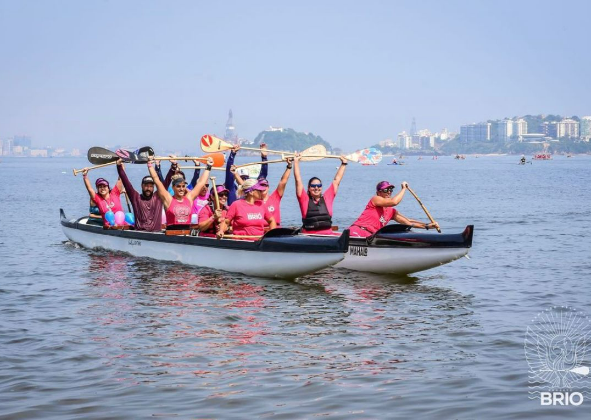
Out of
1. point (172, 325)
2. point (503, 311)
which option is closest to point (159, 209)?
point (172, 325)

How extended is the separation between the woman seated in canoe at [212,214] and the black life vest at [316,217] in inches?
73.8

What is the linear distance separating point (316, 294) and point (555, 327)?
197 inches

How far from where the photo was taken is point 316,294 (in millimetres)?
16844

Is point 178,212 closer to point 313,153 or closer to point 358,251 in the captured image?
point 313,153

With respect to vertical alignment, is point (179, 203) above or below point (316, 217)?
above

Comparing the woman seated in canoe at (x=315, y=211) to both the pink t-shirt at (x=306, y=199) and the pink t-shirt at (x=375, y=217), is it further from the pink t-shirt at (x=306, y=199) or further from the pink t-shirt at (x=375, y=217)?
the pink t-shirt at (x=375, y=217)

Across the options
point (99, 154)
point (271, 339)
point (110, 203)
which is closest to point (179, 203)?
point (110, 203)

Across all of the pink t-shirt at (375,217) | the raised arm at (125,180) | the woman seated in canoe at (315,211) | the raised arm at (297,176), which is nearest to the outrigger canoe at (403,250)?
the pink t-shirt at (375,217)

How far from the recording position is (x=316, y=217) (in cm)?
1873

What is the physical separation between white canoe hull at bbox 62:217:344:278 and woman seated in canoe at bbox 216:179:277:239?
0.47 m

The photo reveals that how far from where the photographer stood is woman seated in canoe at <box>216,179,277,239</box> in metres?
17.9

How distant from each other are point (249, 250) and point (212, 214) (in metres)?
2.98

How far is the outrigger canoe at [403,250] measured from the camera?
1773cm

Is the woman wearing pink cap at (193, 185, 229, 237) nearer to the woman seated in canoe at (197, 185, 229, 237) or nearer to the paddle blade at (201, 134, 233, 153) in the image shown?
the woman seated in canoe at (197, 185, 229, 237)
